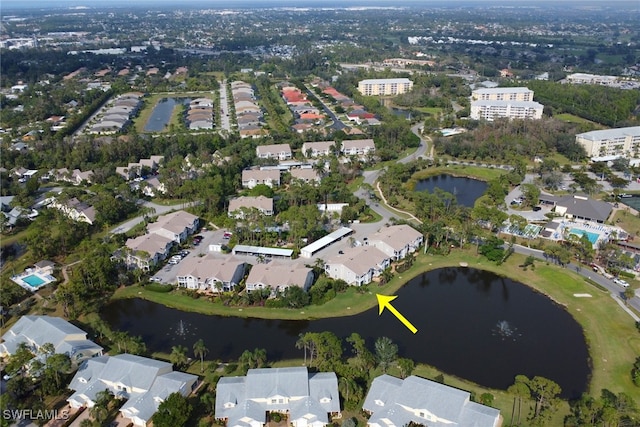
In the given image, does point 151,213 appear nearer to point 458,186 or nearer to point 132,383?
point 132,383

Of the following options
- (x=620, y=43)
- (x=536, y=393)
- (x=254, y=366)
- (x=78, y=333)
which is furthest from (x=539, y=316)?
(x=620, y=43)

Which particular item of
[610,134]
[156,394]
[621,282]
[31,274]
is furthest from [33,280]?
[610,134]

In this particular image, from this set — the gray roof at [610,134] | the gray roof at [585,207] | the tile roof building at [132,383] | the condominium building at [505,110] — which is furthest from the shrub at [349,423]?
the condominium building at [505,110]

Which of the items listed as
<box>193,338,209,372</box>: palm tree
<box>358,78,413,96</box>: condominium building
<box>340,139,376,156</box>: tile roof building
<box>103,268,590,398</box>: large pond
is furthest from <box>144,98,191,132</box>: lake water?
<box>193,338,209,372</box>: palm tree

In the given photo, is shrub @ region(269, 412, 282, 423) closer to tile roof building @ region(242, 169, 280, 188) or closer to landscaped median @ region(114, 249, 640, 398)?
landscaped median @ region(114, 249, 640, 398)

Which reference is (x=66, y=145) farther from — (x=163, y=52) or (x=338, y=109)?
(x=163, y=52)
